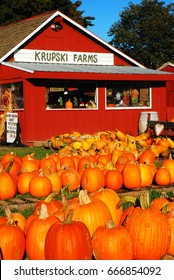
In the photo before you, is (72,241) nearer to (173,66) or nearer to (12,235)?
(12,235)

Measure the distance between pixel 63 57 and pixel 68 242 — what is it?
70.7ft

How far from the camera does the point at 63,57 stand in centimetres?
2533

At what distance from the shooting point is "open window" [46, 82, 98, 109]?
2235cm

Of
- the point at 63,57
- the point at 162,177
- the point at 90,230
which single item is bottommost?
the point at 162,177

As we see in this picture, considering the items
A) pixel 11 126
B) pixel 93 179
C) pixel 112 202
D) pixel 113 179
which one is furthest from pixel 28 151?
pixel 112 202

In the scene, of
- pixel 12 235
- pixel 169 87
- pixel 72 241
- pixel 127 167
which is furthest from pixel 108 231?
pixel 169 87

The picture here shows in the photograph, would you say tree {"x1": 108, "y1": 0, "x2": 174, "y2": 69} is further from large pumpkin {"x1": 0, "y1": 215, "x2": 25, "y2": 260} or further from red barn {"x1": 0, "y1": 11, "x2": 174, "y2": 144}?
large pumpkin {"x1": 0, "y1": 215, "x2": 25, "y2": 260}

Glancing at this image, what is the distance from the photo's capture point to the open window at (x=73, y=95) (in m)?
22.4

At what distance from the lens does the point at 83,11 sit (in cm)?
5494

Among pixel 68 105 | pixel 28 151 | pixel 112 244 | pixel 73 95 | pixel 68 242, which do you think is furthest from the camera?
pixel 73 95

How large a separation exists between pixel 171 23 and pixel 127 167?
7513 centimetres

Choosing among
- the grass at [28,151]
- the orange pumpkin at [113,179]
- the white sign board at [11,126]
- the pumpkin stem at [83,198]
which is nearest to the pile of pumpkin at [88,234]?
the pumpkin stem at [83,198]

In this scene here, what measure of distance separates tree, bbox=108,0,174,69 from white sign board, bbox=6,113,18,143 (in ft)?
193

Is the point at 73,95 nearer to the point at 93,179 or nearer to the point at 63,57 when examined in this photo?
the point at 63,57
